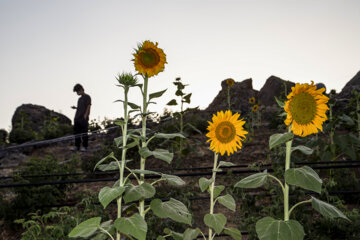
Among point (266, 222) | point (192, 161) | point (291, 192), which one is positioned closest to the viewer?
point (266, 222)

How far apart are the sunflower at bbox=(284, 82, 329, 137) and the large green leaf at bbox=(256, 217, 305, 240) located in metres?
0.46

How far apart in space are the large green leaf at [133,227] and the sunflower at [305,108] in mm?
881

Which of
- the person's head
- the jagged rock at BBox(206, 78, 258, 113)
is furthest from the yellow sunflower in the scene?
the jagged rock at BBox(206, 78, 258, 113)

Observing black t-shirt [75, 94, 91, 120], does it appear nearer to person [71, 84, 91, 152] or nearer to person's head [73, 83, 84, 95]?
person [71, 84, 91, 152]

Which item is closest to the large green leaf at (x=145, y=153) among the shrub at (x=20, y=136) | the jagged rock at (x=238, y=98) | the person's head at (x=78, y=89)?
the person's head at (x=78, y=89)

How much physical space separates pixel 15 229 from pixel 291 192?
381 cm

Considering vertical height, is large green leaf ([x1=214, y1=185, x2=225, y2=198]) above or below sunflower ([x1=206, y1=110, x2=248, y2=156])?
below

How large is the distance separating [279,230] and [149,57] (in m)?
1.25

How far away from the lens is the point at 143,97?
1817mm

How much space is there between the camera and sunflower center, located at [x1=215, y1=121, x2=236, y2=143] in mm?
1818

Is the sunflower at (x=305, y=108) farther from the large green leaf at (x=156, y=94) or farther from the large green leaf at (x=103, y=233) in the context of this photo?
the large green leaf at (x=103, y=233)

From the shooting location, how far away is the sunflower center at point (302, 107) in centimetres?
149

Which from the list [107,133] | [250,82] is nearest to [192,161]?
[107,133]

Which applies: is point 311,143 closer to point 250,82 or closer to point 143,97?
point 143,97
